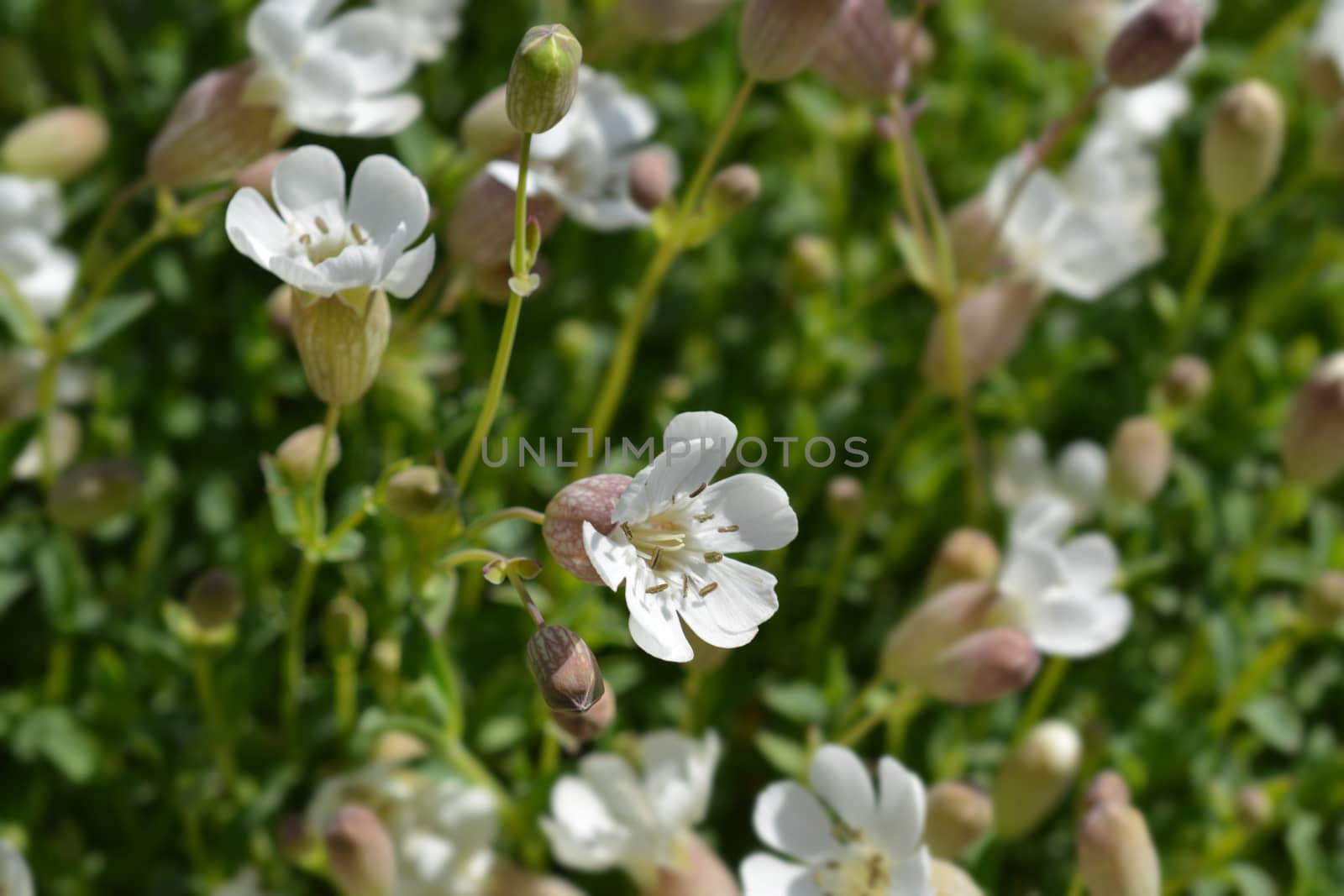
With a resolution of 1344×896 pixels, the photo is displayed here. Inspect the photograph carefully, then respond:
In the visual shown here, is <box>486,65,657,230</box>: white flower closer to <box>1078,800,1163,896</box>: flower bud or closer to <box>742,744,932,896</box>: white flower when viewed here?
<box>742,744,932,896</box>: white flower

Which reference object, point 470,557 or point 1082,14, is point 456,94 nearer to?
point 1082,14

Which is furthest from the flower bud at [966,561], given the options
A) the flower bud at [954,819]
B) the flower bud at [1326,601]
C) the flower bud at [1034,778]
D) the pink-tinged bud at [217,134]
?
the pink-tinged bud at [217,134]

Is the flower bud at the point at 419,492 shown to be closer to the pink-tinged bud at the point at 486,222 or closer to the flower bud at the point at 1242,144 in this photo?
the pink-tinged bud at the point at 486,222

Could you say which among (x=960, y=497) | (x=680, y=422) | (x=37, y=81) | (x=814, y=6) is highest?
(x=814, y=6)

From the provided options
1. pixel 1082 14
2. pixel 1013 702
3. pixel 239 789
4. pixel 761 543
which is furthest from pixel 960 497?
pixel 239 789

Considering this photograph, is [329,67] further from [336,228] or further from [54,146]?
[54,146]

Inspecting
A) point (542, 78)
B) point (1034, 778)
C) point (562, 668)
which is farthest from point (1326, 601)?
point (542, 78)

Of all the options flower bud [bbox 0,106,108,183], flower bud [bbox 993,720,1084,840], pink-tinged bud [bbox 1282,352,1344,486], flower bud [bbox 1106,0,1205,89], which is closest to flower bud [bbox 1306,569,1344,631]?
pink-tinged bud [bbox 1282,352,1344,486]

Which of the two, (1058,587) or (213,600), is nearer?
(213,600)
